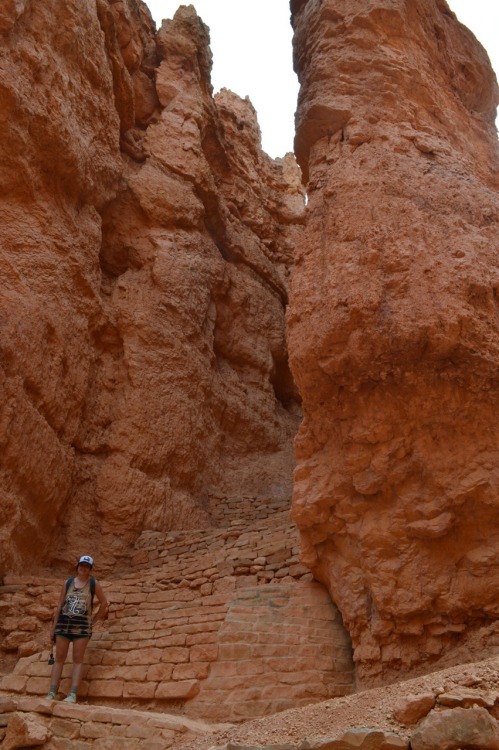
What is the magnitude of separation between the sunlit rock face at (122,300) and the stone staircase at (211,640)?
5.07 ft

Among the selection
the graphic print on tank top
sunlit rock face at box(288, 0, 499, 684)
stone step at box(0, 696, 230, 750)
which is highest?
sunlit rock face at box(288, 0, 499, 684)

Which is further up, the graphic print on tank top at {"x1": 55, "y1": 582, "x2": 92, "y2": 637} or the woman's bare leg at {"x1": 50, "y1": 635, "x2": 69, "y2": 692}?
the graphic print on tank top at {"x1": 55, "y1": 582, "x2": 92, "y2": 637}

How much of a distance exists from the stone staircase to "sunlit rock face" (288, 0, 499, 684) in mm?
342

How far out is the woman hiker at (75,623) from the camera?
5.46 m

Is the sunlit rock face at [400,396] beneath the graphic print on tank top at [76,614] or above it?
above

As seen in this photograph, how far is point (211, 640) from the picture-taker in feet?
18.6

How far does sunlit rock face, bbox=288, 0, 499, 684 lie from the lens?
17.9 feet

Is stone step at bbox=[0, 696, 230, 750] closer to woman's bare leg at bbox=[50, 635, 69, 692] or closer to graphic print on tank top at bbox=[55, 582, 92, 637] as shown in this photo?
woman's bare leg at bbox=[50, 635, 69, 692]

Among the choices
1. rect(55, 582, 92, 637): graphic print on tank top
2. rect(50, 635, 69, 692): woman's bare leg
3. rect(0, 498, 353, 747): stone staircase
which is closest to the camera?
rect(0, 498, 353, 747): stone staircase

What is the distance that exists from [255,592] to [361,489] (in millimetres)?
1516

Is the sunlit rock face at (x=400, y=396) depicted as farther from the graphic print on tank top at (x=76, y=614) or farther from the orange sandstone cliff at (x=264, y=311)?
the graphic print on tank top at (x=76, y=614)

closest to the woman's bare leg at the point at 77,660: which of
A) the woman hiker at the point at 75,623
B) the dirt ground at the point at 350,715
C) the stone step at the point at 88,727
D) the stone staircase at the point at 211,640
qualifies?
the woman hiker at the point at 75,623

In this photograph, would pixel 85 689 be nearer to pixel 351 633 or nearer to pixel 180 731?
pixel 180 731

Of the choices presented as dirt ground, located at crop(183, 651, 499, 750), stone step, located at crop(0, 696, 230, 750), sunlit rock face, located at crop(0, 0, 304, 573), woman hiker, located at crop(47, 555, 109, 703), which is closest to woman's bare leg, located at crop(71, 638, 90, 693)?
woman hiker, located at crop(47, 555, 109, 703)
